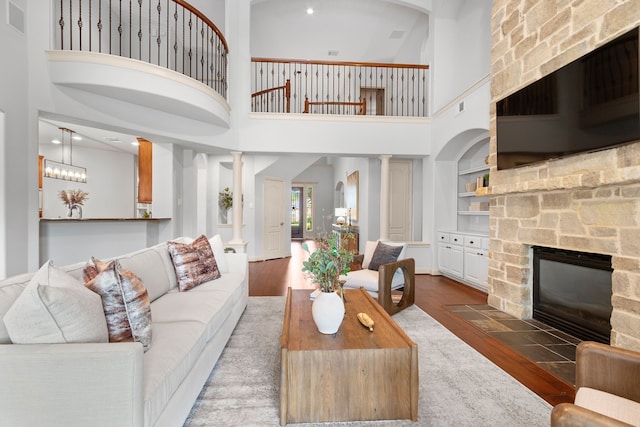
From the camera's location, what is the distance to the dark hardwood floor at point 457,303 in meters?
2.30

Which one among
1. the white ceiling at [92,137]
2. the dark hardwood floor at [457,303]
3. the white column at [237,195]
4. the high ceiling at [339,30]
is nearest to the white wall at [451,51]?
the high ceiling at [339,30]

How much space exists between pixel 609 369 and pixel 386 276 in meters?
2.25

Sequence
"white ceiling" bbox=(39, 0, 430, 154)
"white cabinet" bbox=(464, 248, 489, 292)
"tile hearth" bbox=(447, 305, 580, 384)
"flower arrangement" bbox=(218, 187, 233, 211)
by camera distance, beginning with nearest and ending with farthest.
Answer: "tile hearth" bbox=(447, 305, 580, 384)
"white cabinet" bbox=(464, 248, 489, 292)
"white ceiling" bbox=(39, 0, 430, 154)
"flower arrangement" bbox=(218, 187, 233, 211)

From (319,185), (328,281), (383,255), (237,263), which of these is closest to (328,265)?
(328,281)

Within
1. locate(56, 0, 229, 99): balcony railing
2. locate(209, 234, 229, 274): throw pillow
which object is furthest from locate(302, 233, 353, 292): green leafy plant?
locate(56, 0, 229, 99): balcony railing

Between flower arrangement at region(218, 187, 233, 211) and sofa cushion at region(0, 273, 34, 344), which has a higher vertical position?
flower arrangement at region(218, 187, 233, 211)

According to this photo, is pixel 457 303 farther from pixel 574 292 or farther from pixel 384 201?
pixel 384 201

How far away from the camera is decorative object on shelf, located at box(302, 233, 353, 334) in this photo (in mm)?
2061

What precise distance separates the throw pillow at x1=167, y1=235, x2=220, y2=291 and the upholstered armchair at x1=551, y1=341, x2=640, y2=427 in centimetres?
279

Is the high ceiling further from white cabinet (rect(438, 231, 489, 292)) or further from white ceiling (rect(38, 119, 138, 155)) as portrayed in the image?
white cabinet (rect(438, 231, 489, 292))

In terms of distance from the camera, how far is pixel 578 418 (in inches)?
40.0

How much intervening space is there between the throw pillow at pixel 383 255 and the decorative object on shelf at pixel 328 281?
6.09 feet

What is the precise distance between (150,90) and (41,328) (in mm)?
3664

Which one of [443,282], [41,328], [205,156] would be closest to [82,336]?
[41,328]
